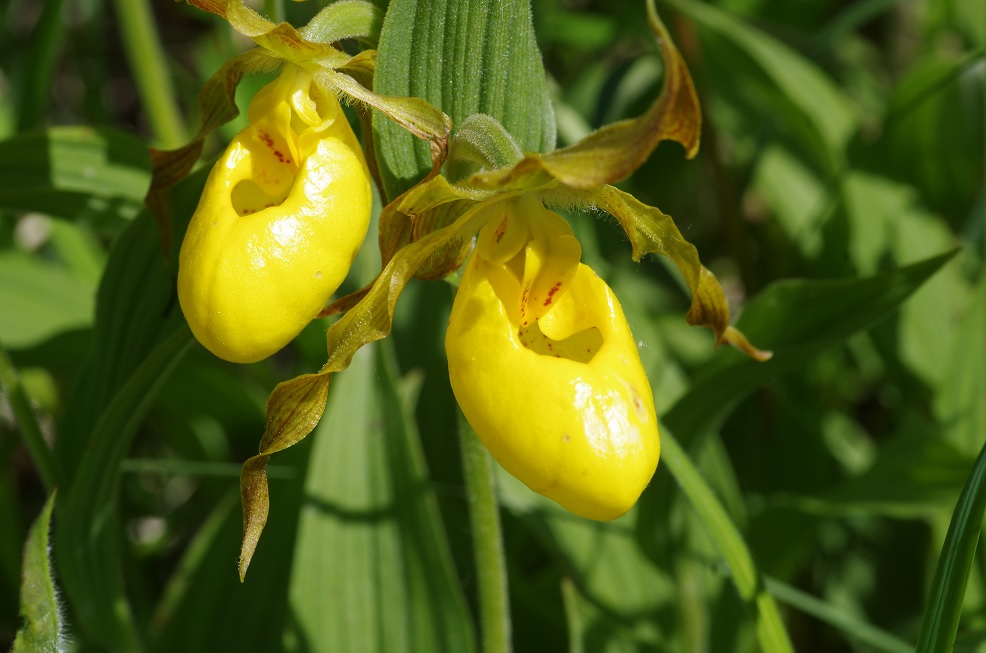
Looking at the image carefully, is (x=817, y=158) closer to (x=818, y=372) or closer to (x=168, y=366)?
(x=818, y=372)

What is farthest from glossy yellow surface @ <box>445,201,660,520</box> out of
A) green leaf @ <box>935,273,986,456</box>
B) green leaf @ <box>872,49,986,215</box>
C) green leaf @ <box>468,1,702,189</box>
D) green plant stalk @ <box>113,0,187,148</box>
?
green plant stalk @ <box>113,0,187,148</box>

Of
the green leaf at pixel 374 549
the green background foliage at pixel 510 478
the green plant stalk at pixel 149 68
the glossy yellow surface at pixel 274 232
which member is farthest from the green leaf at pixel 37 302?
the glossy yellow surface at pixel 274 232

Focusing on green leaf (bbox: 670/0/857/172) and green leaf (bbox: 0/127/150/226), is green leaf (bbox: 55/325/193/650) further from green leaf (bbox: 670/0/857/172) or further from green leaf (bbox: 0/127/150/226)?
green leaf (bbox: 670/0/857/172)

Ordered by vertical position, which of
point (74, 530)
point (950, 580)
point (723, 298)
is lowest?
point (74, 530)

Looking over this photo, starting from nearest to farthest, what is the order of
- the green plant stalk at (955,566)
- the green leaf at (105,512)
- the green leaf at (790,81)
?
the green plant stalk at (955,566) → the green leaf at (105,512) → the green leaf at (790,81)

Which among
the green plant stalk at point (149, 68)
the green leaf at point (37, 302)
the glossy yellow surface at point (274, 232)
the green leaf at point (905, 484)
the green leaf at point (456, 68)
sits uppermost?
the green leaf at point (456, 68)

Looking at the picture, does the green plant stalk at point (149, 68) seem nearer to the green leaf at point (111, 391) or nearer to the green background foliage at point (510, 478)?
the green background foliage at point (510, 478)

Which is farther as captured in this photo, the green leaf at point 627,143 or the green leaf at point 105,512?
the green leaf at point 105,512

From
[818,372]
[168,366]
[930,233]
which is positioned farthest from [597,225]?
[168,366]
